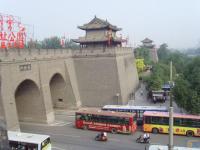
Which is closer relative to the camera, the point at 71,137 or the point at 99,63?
the point at 71,137

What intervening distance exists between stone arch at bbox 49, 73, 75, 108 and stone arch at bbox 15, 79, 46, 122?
15.3 feet

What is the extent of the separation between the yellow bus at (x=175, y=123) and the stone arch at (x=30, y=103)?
8.45 metres

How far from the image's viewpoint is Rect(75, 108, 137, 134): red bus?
58.3ft

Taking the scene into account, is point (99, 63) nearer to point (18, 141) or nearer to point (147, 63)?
point (18, 141)

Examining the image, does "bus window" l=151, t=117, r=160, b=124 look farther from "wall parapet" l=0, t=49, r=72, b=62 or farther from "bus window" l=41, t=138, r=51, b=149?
"wall parapet" l=0, t=49, r=72, b=62

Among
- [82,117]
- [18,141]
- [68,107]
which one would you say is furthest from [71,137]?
[68,107]

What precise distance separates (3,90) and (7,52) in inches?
104

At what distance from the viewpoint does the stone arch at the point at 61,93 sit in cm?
2584

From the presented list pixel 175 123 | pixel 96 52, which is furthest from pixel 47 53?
pixel 175 123

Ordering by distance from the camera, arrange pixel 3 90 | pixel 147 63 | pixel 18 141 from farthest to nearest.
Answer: pixel 147 63
pixel 3 90
pixel 18 141

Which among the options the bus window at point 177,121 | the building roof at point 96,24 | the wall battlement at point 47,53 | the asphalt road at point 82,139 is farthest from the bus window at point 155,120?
the building roof at point 96,24

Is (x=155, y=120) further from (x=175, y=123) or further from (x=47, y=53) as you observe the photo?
(x=47, y=53)

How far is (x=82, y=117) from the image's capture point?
1923cm

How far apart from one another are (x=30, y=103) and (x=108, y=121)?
702 cm
